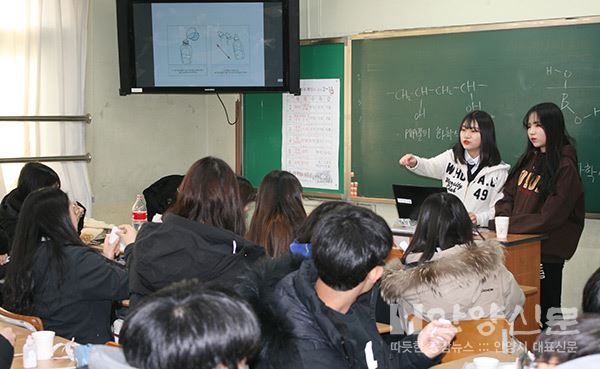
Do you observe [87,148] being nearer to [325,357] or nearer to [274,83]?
[274,83]

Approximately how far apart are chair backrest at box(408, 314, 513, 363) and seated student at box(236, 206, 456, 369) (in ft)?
2.86

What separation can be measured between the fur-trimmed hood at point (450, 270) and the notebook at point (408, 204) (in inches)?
58.3

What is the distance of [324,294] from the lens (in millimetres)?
2381

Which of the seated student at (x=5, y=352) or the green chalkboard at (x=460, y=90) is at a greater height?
the green chalkboard at (x=460, y=90)

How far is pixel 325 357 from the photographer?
2.25 m

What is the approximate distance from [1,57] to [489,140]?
12.9ft

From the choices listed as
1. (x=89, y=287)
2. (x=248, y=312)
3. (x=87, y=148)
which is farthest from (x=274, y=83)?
(x=248, y=312)

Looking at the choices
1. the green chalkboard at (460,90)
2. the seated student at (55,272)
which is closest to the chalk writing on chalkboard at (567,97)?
the green chalkboard at (460,90)

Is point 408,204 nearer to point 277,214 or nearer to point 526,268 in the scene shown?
point 526,268

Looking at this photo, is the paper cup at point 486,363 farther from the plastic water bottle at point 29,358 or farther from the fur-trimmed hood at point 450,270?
the plastic water bottle at point 29,358

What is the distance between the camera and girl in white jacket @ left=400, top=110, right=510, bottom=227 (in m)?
5.26

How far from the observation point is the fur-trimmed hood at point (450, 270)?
3.37m

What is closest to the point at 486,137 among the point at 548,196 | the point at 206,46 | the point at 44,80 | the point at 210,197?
the point at 548,196

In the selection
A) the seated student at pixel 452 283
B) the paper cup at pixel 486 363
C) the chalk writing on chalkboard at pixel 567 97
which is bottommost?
the paper cup at pixel 486 363
